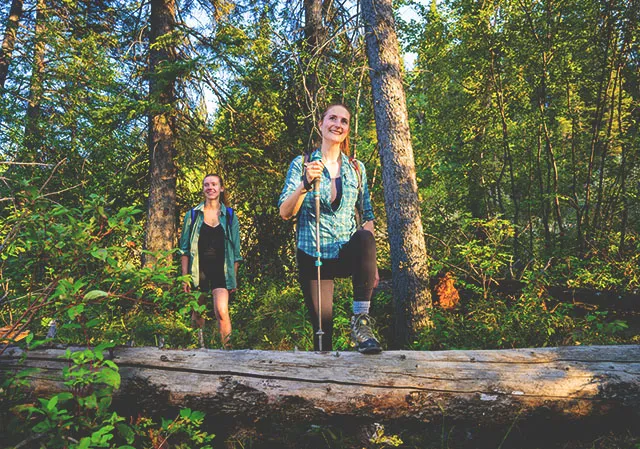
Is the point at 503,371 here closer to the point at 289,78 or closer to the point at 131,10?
the point at 289,78

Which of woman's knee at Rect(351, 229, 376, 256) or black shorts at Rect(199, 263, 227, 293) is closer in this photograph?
woman's knee at Rect(351, 229, 376, 256)

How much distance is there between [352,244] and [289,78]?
602 centimetres

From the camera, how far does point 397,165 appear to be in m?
5.05

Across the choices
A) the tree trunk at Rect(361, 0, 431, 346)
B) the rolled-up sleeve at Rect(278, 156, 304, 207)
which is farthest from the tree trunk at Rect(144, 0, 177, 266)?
the rolled-up sleeve at Rect(278, 156, 304, 207)

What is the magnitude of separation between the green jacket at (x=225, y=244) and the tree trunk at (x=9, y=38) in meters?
5.80

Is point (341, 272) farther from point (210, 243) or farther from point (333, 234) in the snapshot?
point (210, 243)

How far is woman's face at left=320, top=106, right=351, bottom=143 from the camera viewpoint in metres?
3.04

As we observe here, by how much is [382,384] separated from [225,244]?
114 inches

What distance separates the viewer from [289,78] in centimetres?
796

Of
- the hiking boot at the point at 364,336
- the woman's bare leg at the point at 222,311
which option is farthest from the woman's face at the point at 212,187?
the hiking boot at the point at 364,336

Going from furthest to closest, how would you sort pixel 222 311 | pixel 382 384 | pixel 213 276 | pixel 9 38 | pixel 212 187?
1. pixel 9 38
2. pixel 212 187
3. pixel 213 276
4. pixel 222 311
5. pixel 382 384

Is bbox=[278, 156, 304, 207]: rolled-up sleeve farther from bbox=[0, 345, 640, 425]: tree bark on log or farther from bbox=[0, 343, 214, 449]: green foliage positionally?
bbox=[0, 343, 214, 449]: green foliage

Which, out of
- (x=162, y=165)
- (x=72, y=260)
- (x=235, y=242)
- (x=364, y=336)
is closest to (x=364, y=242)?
(x=364, y=336)

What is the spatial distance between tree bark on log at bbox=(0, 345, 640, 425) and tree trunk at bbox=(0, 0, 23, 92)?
7697 mm
